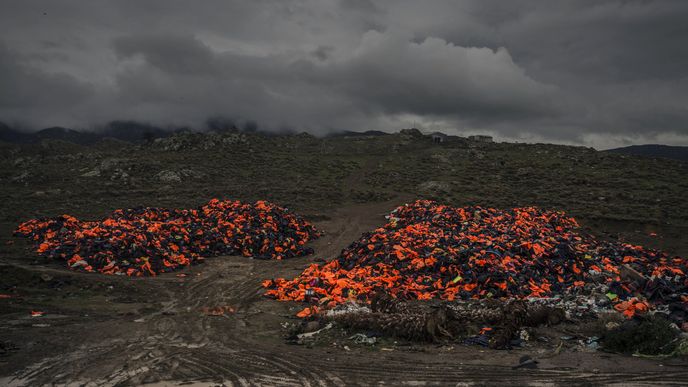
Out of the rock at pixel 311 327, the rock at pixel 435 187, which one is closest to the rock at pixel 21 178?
the rock at pixel 435 187

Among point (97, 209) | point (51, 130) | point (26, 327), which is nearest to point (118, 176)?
point (97, 209)

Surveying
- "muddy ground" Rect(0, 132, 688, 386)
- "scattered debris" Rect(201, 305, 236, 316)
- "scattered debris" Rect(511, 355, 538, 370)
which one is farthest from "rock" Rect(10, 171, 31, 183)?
"scattered debris" Rect(511, 355, 538, 370)

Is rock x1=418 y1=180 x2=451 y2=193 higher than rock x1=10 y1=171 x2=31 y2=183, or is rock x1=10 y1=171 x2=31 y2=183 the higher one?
rock x1=418 y1=180 x2=451 y2=193

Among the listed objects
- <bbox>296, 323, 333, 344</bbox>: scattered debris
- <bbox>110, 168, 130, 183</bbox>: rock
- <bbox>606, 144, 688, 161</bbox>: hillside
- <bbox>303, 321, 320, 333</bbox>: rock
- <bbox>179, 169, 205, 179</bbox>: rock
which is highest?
<bbox>606, 144, 688, 161</bbox>: hillside

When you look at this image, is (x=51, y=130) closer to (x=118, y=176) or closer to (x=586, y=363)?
(x=118, y=176)

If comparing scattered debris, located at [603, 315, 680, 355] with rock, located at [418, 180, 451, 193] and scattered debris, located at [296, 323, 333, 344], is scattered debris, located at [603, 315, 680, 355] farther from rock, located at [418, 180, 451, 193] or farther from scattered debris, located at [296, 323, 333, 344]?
rock, located at [418, 180, 451, 193]
